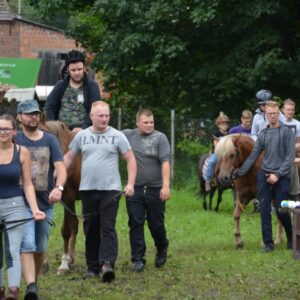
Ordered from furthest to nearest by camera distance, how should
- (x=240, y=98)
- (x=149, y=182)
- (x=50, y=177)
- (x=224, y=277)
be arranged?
(x=240, y=98) < (x=149, y=182) < (x=224, y=277) < (x=50, y=177)

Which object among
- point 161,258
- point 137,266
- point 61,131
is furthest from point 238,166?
point 61,131

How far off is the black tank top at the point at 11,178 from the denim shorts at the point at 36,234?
0.27 meters

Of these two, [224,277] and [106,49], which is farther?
[106,49]

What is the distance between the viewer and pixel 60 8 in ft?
94.3

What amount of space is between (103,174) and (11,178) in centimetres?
190

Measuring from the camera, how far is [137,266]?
11836 mm

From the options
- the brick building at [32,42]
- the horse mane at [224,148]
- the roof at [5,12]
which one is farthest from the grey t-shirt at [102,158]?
the roof at [5,12]

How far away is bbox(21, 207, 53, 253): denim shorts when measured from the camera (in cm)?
941

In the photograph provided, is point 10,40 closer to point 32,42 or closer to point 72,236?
point 32,42

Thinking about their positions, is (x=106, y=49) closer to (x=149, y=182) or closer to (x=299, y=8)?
(x=299, y=8)

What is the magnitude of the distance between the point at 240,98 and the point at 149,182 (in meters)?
14.4

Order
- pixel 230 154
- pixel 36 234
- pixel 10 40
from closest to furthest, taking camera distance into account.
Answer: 1. pixel 36 234
2. pixel 230 154
3. pixel 10 40

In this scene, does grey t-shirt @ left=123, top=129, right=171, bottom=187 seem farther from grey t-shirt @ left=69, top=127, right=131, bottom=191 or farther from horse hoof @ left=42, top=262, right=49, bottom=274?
horse hoof @ left=42, top=262, right=49, bottom=274

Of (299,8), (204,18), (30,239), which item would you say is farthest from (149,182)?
(299,8)
